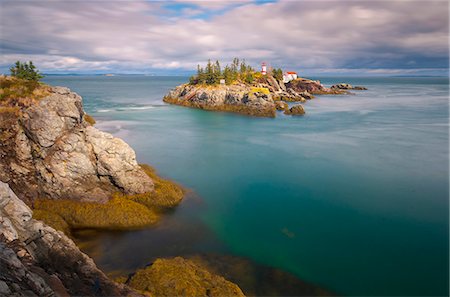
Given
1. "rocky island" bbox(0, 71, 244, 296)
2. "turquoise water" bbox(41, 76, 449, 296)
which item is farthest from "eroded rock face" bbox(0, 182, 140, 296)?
"rocky island" bbox(0, 71, 244, 296)

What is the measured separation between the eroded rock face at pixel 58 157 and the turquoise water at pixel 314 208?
605 cm

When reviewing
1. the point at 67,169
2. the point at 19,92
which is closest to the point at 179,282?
the point at 67,169

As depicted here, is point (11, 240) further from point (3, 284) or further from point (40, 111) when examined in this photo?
point (40, 111)

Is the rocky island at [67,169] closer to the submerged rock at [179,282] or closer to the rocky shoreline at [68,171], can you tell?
the rocky shoreline at [68,171]

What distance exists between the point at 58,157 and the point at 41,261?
1414 cm

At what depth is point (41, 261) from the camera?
14.3 metres

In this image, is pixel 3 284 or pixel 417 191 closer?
pixel 3 284

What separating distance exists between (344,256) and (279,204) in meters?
8.61

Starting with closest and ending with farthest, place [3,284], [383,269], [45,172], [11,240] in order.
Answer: [3,284]
[11,240]
[383,269]
[45,172]

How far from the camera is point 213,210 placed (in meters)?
27.8

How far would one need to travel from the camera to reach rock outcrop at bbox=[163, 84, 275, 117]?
89.2 meters

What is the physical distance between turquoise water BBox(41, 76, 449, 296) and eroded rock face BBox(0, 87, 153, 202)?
238 inches

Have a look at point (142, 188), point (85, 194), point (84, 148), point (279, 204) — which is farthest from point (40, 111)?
point (279, 204)

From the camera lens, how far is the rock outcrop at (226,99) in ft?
293
